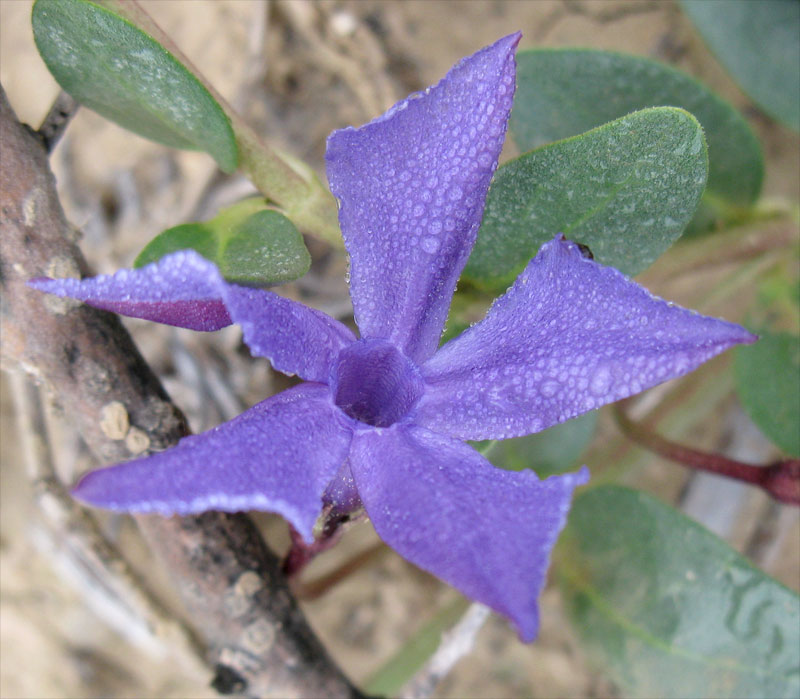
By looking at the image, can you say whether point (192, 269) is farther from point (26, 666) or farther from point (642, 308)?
point (26, 666)

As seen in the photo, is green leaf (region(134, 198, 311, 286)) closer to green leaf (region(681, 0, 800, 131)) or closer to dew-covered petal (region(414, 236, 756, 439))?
dew-covered petal (region(414, 236, 756, 439))

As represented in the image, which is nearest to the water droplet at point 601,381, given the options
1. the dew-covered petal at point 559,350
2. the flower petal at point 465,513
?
the dew-covered petal at point 559,350

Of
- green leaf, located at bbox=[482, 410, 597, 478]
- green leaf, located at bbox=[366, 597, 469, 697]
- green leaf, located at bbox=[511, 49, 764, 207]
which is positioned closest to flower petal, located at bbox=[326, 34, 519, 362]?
green leaf, located at bbox=[511, 49, 764, 207]

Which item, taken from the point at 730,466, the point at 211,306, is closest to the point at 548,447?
the point at 730,466

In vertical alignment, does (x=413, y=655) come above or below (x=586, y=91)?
below

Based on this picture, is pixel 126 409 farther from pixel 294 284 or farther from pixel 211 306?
pixel 294 284

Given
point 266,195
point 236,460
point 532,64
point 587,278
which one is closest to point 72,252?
point 266,195
